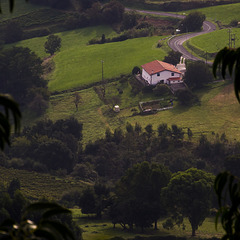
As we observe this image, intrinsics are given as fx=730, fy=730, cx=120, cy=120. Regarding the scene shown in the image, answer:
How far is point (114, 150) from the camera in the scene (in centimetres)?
13188

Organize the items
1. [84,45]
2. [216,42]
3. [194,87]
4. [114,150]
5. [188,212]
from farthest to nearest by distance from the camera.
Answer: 1. [84,45]
2. [216,42]
3. [194,87]
4. [114,150]
5. [188,212]

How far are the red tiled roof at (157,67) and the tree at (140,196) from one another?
49.7 meters

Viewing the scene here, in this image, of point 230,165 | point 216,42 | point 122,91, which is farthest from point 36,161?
point 216,42

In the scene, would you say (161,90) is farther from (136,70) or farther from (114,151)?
(114,151)

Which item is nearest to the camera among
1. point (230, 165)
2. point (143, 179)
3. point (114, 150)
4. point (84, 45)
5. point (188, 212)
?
point (188, 212)

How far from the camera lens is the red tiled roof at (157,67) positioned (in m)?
150

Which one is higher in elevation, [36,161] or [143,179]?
[143,179]

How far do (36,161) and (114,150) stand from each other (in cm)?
1434

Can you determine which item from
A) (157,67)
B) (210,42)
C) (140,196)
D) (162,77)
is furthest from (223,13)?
(140,196)

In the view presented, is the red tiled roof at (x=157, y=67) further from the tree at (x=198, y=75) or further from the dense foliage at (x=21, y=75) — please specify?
the dense foliage at (x=21, y=75)

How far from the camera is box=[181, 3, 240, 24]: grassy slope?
187125mm

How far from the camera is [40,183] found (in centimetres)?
12056

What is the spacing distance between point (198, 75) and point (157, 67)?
9837 mm

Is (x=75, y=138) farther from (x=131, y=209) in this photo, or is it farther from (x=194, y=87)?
(x=131, y=209)
